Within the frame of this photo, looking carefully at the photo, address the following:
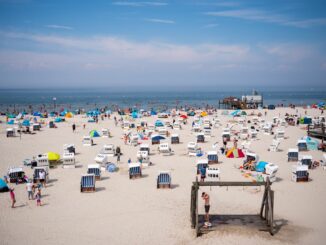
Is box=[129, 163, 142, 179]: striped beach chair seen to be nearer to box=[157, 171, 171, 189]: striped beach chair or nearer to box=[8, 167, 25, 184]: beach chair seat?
box=[157, 171, 171, 189]: striped beach chair

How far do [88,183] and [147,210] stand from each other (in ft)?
11.1

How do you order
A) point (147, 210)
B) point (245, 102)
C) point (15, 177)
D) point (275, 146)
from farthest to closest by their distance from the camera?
point (245, 102), point (275, 146), point (15, 177), point (147, 210)

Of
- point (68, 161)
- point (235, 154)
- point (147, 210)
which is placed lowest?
point (147, 210)

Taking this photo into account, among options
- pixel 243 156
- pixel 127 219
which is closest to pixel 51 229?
pixel 127 219

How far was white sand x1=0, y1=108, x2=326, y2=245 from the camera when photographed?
9.88m

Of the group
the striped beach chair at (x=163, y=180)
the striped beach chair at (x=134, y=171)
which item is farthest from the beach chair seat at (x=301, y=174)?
the striped beach chair at (x=134, y=171)

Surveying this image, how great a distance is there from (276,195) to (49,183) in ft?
33.9

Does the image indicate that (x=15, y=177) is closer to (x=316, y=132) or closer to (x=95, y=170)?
(x=95, y=170)

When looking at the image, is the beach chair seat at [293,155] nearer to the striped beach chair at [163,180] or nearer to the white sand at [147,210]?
the white sand at [147,210]

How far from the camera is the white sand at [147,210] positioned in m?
9.88

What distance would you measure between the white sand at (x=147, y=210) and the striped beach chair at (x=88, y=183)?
11.7 inches

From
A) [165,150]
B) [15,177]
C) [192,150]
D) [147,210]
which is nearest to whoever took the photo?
[147,210]

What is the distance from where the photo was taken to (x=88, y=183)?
46.1ft

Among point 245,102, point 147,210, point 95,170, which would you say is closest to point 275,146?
point 95,170
